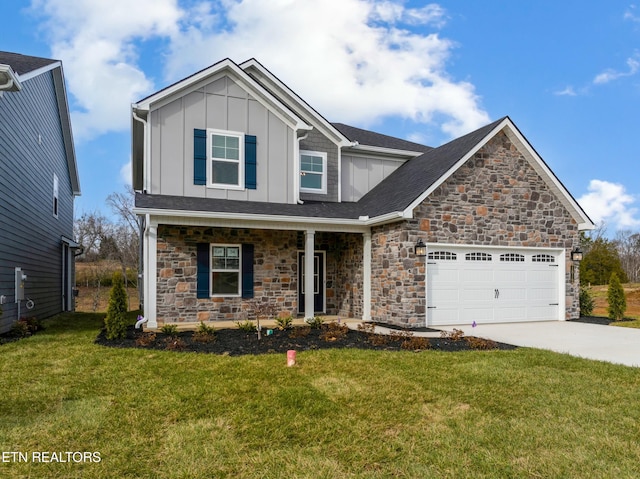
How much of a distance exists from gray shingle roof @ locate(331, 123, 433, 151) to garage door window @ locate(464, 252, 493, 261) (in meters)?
4.94

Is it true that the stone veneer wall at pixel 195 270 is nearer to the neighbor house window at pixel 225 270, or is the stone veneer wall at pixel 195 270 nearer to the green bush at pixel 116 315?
the neighbor house window at pixel 225 270

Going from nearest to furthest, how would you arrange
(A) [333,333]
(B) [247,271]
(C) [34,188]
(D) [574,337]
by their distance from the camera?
(A) [333,333] → (D) [574,337] → (B) [247,271] → (C) [34,188]

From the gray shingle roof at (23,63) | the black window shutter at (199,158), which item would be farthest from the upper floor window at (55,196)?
the black window shutter at (199,158)

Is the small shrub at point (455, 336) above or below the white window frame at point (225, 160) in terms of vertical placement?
below

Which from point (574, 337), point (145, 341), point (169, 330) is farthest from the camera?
point (574, 337)

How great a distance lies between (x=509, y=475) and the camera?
135 inches

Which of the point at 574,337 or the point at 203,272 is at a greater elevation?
the point at 203,272

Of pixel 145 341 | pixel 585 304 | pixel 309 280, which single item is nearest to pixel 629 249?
pixel 585 304

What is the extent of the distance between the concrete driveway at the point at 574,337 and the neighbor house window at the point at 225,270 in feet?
17.4

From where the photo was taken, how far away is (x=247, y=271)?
11.8 m

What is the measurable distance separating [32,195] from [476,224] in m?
12.1

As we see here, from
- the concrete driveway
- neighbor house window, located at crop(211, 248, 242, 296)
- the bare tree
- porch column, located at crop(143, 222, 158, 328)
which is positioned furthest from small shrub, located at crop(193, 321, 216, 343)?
the bare tree

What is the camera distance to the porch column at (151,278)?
10.2 metres

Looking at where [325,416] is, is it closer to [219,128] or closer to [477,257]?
[477,257]
